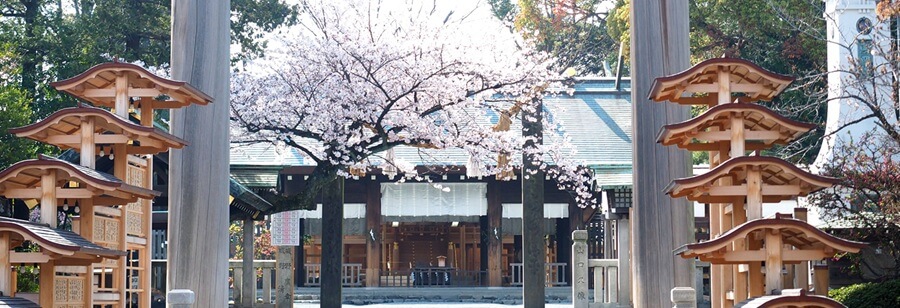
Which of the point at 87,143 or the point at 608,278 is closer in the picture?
the point at 87,143

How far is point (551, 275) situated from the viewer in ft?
89.0

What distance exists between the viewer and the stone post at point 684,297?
795cm

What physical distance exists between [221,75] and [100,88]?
1018 mm

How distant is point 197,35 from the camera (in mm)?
8625

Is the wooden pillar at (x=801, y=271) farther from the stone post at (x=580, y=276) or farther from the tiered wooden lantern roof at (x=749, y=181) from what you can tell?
the stone post at (x=580, y=276)

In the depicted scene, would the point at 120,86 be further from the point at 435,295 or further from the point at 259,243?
the point at 259,243

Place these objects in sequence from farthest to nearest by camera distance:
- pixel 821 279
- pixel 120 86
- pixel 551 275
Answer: pixel 551 275, pixel 821 279, pixel 120 86

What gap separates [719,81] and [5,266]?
5021mm

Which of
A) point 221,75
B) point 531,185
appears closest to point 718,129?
point 221,75

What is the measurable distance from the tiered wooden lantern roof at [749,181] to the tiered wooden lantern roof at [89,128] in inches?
144

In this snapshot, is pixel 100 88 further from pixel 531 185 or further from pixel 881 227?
pixel 531 185

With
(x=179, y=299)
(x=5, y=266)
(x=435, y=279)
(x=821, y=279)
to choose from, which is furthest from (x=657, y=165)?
(x=435, y=279)

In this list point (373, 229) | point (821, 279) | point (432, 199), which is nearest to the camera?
point (821, 279)

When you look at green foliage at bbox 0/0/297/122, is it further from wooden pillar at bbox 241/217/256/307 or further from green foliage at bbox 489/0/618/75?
Answer: green foliage at bbox 489/0/618/75
